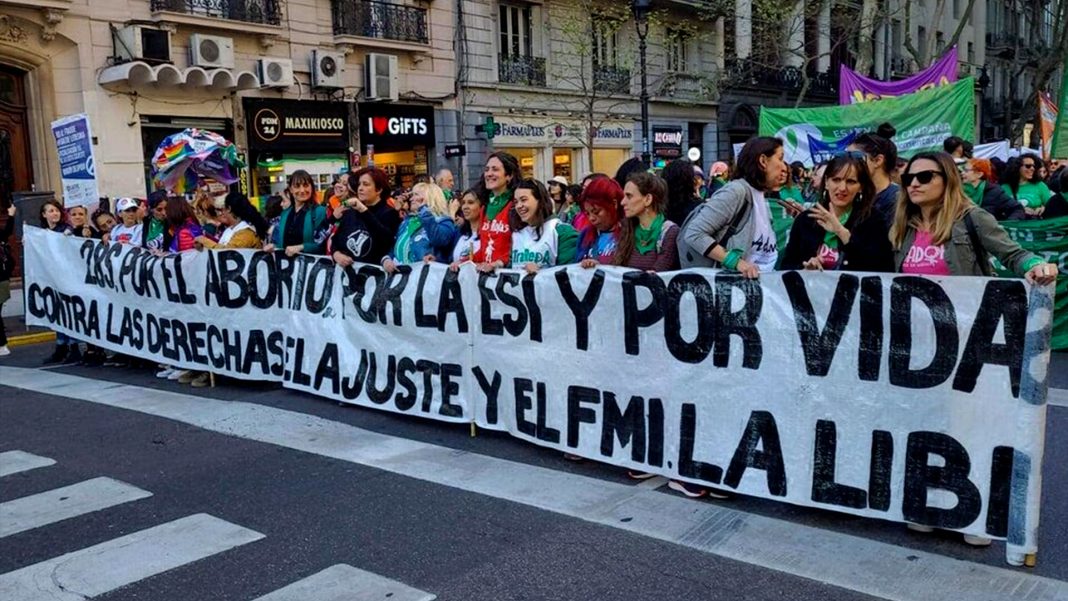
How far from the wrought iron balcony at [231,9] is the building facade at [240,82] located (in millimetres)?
27

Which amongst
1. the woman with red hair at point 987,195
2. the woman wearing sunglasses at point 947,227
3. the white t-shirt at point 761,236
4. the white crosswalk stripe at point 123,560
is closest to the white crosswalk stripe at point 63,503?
the white crosswalk stripe at point 123,560

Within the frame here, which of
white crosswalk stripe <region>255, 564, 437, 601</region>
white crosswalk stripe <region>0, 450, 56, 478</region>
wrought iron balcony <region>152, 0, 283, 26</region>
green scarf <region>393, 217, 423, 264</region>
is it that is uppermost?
wrought iron balcony <region>152, 0, 283, 26</region>

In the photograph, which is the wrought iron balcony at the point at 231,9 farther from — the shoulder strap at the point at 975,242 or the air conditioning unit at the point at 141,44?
the shoulder strap at the point at 975,242

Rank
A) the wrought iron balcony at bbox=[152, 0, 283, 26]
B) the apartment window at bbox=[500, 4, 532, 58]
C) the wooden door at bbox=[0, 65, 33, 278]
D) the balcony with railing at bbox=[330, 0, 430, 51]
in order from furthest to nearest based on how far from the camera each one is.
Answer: the apartment window at bbox=[500, 4, 532, 58] < the balcony with railing at bbox=[330, 0, 430, 51] < the wrought iron balcony at bbox=[152, 0, 283, 26] < the wooden door at bbox=[0, 65, 33, 278]

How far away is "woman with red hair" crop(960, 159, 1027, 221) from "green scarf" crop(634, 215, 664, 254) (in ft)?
15.5

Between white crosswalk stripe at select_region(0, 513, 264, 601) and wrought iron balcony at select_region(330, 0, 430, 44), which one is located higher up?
wrought iron balcony at select_region(330, 0, 430, 44)

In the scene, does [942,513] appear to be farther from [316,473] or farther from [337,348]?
[337,348]

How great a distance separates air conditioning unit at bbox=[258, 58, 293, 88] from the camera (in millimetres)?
18609

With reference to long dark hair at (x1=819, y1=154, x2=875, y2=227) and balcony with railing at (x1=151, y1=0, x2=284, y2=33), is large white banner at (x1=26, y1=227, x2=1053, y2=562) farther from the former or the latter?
balcony with railing at (x1=151, y1=0, x2=284, y2=33)

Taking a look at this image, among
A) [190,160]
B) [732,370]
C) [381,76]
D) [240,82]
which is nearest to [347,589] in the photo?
[732,370]

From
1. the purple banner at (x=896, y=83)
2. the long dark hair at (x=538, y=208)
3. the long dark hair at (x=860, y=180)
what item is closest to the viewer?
the long dark hair at (x=860, y=180)

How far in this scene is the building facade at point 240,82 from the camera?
16203mm

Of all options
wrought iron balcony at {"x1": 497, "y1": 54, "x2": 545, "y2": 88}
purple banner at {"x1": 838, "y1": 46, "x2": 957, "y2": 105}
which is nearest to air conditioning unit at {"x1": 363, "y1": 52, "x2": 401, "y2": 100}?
wrought iron balcony at {"x1": 497, "y1": 54, "x2": 545, "y2": 88}

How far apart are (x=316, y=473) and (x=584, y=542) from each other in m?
1.93
